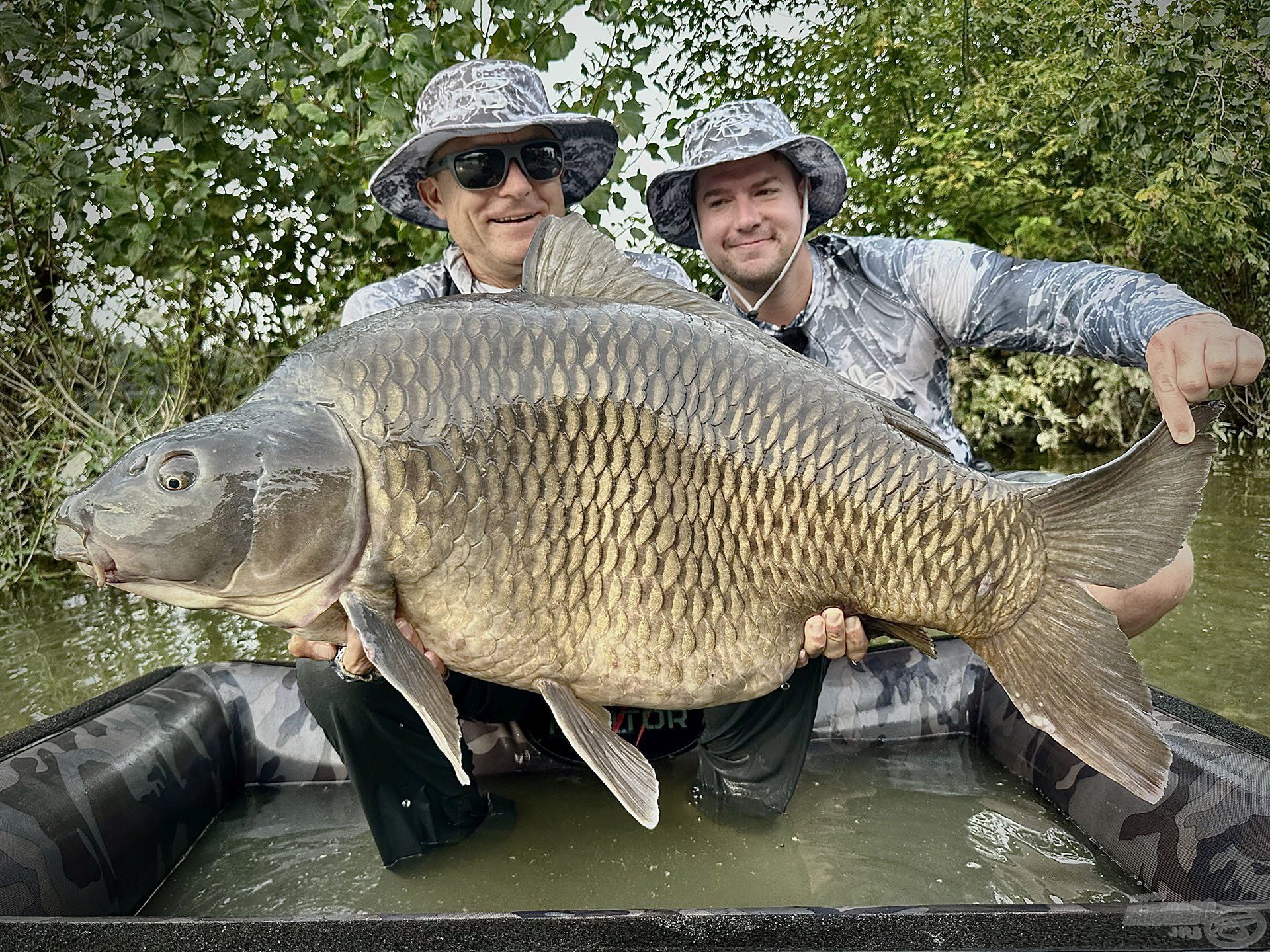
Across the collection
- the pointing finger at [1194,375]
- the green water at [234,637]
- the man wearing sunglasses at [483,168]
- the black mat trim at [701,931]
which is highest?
the man wearing sunglasses at [483,168]

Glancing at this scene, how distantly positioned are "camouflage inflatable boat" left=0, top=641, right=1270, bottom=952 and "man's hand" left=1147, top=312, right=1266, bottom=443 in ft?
2.11

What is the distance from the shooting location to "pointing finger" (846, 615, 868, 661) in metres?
1.66

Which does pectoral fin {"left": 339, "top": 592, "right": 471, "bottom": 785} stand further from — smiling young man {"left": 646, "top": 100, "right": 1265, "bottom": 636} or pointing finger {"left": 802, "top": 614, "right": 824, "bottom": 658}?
smiling young man {"left": 646, "top": 100, "right": 1265, "bottom": 636}

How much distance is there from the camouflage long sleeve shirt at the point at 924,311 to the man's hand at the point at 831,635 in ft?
2.63

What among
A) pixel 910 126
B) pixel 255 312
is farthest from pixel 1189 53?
pixel 255 312

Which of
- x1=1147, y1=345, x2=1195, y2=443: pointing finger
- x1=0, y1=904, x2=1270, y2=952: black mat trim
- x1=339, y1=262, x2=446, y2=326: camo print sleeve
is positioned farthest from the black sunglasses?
x1=0, y1=904, x2=1270, y2=952: black mat trim

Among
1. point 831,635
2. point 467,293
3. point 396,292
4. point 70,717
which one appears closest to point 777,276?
point 467,293

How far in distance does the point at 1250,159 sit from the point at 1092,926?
273 inches

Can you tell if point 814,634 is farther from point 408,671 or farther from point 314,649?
point 314,649

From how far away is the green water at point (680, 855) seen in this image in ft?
5.68

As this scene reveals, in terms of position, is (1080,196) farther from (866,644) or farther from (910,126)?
(866,644)

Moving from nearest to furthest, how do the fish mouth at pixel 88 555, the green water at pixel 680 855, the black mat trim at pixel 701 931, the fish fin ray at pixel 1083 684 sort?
1. the black mat trim at pixel 701 931
2. the fish mouth at pixel 88 555
3. the fish fin ray at pixel 1083 684
4. the green water at pixel 680 855

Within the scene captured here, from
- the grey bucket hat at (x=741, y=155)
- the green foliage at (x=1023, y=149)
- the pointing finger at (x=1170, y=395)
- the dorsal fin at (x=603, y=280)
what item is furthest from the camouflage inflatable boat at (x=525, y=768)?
the green foliage at (x=1023, y=149)

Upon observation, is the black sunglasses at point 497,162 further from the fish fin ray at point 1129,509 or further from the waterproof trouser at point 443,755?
the fish fin ray at point 1129,509
